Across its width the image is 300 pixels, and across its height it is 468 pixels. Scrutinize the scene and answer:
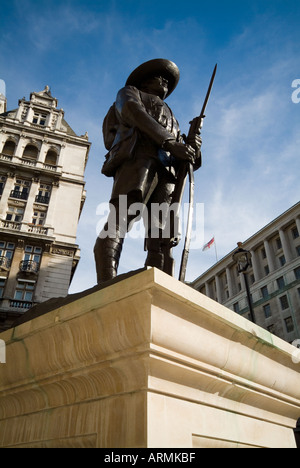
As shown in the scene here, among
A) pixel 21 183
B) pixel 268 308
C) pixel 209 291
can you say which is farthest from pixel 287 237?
pixel 21 183

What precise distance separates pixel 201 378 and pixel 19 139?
33.6 meters

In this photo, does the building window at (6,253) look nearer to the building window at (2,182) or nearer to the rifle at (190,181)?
the building window at (2,182)

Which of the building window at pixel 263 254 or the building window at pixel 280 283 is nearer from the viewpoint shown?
the building window at pixel 280 283

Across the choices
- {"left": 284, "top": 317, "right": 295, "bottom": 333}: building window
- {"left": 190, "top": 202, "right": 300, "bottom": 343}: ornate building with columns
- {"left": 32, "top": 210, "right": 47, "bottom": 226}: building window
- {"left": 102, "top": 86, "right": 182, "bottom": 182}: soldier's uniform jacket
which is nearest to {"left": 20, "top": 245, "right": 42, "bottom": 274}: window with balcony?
{"left": 32, "top": 210, "right": 47, "bottom": 226}: building window

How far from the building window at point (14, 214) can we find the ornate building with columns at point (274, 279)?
25.8 metres

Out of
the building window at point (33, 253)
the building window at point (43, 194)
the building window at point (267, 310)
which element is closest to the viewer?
the building window at point (33, 253)

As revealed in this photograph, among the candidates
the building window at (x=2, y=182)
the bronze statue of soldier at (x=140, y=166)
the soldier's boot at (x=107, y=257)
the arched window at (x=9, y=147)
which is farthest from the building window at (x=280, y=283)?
the soldier's boot at (x=107, y=257)

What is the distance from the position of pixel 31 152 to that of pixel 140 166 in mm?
32015

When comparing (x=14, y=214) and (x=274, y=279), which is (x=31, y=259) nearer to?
(x=14, y=214)

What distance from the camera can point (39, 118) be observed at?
114 feet

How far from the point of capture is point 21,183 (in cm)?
2948

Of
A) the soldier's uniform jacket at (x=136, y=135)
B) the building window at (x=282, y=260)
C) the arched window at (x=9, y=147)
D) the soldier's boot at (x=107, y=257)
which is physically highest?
the arched window at (x=9, y=147)

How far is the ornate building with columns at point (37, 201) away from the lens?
967 inches

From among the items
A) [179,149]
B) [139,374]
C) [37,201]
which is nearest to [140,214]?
[179,149]
